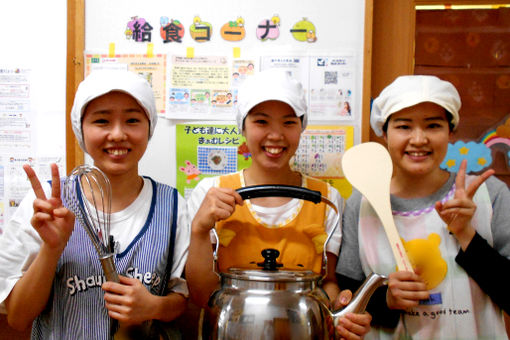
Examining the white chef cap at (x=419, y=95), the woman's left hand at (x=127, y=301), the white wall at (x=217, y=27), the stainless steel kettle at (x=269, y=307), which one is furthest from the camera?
the white wall at (x=217, y=27)

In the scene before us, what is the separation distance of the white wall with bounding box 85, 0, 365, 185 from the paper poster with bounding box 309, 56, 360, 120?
2 cm

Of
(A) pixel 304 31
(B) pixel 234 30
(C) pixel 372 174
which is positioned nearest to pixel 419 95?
(C) pixel 372 174

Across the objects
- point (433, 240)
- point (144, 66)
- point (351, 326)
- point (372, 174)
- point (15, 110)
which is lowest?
point (351, 326)

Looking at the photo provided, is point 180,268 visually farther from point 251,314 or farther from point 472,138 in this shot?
point 472,138

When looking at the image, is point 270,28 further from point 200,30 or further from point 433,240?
point 433,240

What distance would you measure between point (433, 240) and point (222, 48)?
66 cm

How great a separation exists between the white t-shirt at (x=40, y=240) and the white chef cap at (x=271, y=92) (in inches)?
9.5

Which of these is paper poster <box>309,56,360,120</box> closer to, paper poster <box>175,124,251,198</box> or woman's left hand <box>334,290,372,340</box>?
paper poster <box>175,124,251,198</box>

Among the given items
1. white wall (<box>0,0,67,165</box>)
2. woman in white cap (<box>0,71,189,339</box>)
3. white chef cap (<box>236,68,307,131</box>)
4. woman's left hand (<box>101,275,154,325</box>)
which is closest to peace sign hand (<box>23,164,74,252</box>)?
woman in white cap (<box>0,71,189,339</box>)

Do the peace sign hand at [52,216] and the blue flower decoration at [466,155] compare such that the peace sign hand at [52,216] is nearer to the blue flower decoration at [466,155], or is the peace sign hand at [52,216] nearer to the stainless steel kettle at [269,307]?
the stainless steel kettle at [269,307]

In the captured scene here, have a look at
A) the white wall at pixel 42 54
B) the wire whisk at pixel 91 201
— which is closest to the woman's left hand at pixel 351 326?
the wire whisk at pixel 91 201

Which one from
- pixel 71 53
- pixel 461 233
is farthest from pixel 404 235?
pixel 71 53

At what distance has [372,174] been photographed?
807mm

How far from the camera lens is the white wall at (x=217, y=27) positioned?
103cm
